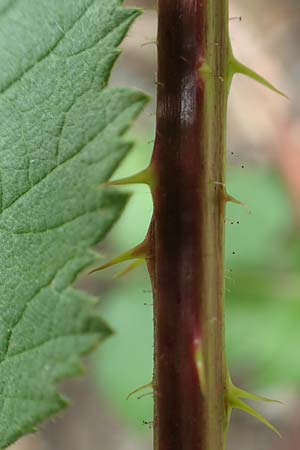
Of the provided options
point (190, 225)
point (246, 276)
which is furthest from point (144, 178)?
point (246, 276)

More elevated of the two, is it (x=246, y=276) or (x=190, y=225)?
(x=246, y=276)

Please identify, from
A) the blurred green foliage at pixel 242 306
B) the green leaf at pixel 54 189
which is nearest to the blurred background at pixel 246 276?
the blurred green foliage at pixel 242 306

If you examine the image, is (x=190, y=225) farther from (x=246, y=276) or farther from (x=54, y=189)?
(x=246, y=276)

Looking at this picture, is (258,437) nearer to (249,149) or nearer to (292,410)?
(292,410)

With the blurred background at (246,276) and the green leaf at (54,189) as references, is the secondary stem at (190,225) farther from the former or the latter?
the blurred background at (246,276)

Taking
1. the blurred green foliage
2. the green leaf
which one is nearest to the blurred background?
the blurred green foliage

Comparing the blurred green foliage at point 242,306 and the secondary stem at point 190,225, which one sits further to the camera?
the blurred green foliage at point 242,306

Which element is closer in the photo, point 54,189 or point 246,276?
point 54,189
